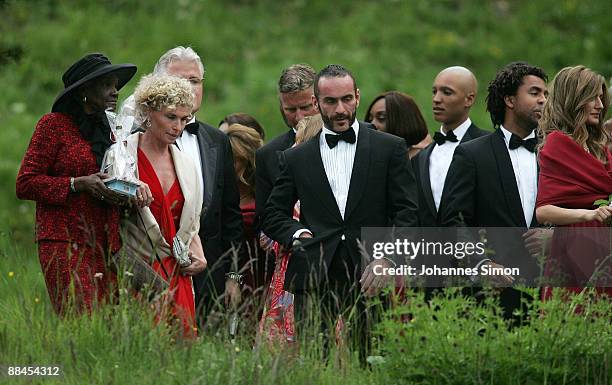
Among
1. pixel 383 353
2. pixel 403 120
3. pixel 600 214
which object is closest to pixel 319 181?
pixel 383 353

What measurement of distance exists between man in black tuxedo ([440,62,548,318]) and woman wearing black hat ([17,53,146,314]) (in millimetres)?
2053

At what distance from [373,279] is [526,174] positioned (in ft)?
4.56

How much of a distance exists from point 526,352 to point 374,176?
1727mm

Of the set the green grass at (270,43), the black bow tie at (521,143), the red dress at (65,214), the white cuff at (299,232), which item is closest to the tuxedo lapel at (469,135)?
the black bow tie at (521,143)

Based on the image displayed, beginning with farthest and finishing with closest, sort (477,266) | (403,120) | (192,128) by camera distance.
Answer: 1. (403,120)
2. (192,128)
3. (477,266)

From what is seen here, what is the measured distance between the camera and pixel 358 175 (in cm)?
805

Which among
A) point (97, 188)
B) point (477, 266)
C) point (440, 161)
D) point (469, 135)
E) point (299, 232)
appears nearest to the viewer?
point (97, 188)

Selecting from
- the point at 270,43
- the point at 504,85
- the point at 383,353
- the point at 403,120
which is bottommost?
the point at 383,353

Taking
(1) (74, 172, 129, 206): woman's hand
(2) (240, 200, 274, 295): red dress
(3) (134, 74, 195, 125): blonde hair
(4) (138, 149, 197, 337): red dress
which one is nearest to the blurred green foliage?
(2) (240, 200, 274, 295): red dress

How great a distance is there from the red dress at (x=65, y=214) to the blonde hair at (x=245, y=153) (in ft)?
7.41

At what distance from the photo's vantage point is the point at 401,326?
6777 mm

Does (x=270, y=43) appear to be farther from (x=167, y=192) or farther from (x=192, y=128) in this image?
(x=167, y=192)

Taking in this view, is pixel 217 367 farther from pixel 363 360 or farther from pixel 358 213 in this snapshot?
pixel 358 213

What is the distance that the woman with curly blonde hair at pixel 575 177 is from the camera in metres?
7.73
